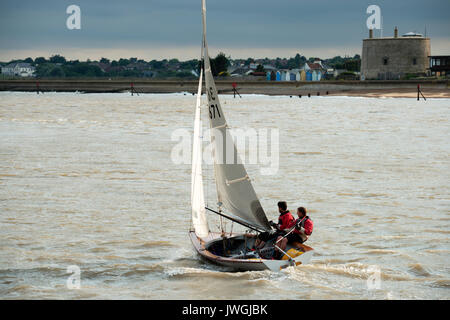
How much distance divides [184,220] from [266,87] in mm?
112707

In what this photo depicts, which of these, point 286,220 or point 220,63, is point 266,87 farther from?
point 286,220

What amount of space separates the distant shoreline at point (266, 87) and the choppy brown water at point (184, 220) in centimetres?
6513

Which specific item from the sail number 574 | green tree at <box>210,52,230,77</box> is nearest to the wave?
the sail number 574

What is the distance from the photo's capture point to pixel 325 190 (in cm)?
2525

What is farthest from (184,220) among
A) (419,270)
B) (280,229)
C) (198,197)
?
(419,270)

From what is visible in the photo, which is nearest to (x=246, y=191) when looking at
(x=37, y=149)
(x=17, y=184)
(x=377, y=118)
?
(x=17, y=184)

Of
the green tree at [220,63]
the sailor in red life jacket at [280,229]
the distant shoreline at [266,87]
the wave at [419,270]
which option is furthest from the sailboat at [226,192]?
the green tree at [220,63]

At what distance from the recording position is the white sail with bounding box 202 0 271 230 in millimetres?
15477

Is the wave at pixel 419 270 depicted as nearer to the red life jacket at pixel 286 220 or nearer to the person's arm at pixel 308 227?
the person's arm at pixel 308 227

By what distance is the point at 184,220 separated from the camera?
20.6 meters

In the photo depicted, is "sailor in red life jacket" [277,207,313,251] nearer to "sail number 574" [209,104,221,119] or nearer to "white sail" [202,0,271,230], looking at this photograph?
"white sail" [202,0,271,230]

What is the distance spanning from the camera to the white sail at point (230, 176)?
15.5 metres

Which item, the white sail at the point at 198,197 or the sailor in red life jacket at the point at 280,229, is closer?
the sailor in red life jacket at the point at 280,229
